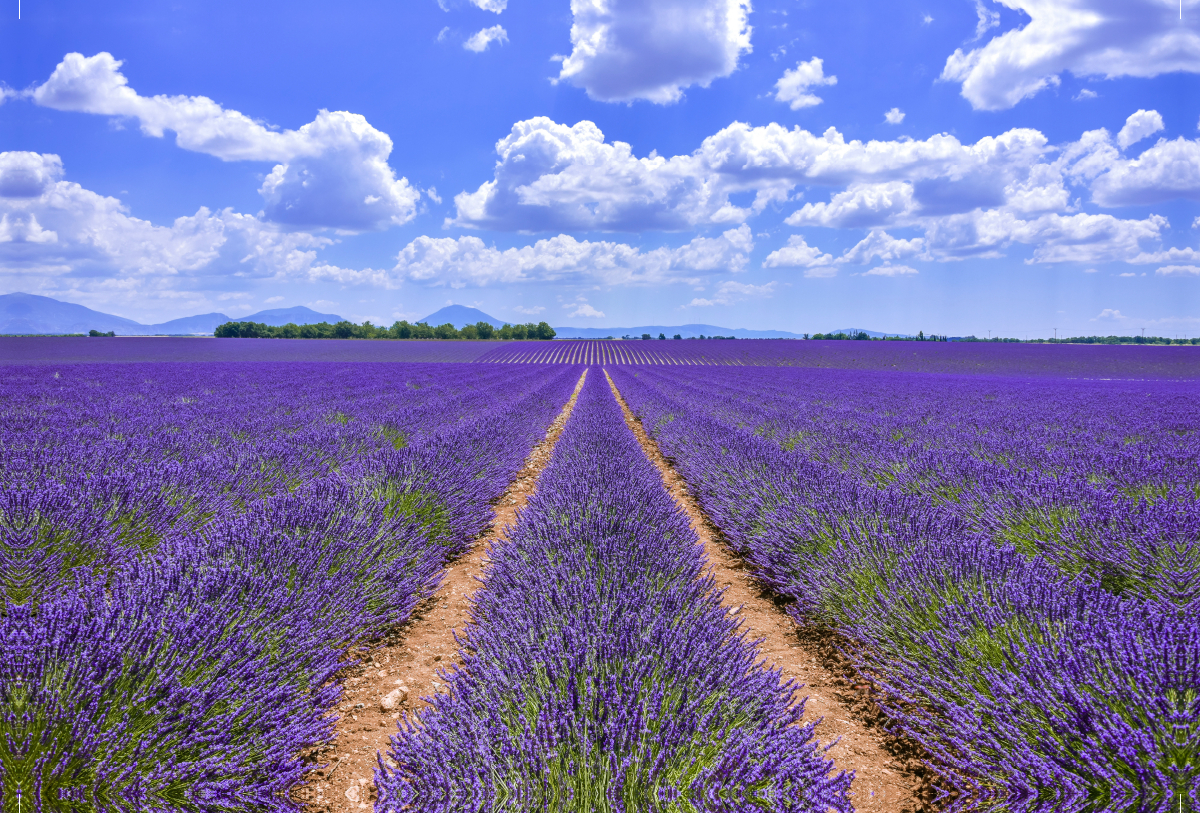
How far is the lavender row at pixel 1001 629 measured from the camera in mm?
1401

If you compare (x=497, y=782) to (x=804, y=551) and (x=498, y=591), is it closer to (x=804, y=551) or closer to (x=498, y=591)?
A: (x=498, y=591)

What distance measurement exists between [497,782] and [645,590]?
39.9 inches

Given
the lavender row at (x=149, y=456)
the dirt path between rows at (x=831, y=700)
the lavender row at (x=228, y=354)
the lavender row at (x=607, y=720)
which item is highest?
the lavender row at (x=228, y=354)

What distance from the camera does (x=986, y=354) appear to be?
38938 mm

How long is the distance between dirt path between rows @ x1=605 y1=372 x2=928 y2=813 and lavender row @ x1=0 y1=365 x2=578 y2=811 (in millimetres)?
1688

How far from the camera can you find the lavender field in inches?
52.8

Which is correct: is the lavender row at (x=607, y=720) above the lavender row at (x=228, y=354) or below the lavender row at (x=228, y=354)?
below

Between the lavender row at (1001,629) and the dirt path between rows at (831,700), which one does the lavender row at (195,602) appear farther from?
the lavender row at (1001,629)

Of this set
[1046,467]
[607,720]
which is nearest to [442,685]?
[607,720]

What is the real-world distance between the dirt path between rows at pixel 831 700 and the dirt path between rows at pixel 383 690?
146 centimetres

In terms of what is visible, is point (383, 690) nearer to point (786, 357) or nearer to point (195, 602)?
point (195, 602)

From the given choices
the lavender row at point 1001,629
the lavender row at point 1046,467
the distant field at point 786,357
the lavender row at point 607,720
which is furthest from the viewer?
the distant field at point 786,357

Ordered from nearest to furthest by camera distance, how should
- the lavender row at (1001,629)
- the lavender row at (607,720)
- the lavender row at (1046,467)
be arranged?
the lavender row at (607,720) → the lavender row at (1001,629) → the lavender row at (1046,467)

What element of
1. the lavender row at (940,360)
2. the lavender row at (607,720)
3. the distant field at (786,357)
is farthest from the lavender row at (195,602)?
the lavender row at (940,360)
